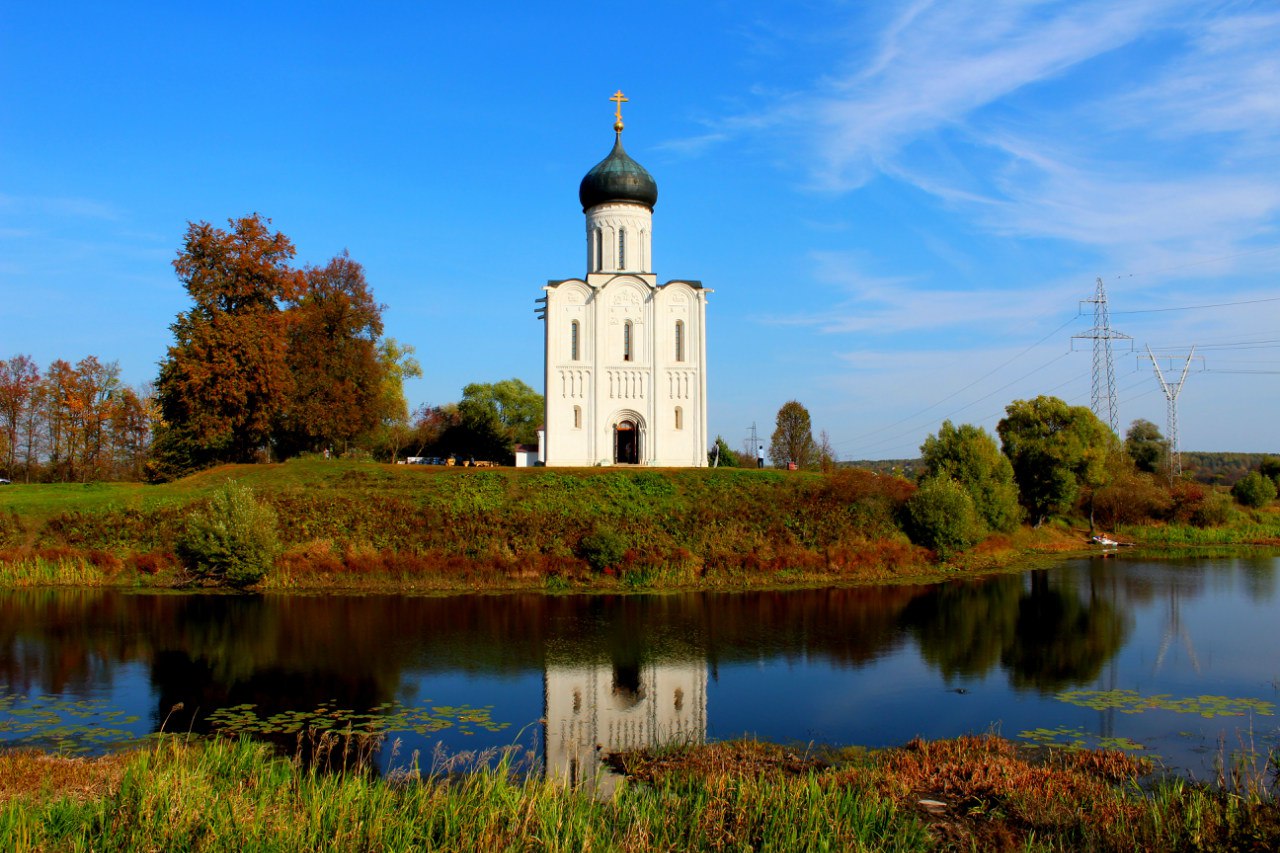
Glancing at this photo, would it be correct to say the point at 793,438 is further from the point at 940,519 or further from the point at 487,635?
the point at 487,635

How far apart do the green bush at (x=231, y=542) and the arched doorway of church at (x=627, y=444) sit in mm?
13810

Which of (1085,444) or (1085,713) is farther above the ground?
(1085,444)

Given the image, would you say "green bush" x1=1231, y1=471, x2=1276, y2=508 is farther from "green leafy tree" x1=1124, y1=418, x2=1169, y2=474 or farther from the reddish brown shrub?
the reddish brown shrub

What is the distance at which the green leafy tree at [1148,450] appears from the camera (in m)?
57.8

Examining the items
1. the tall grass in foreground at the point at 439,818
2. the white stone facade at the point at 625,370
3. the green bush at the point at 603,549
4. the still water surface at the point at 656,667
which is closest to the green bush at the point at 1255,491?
the still water surface at the point at 656,667

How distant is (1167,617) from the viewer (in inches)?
898

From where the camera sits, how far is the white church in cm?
3484

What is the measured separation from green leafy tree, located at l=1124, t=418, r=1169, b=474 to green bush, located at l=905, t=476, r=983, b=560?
3175cm

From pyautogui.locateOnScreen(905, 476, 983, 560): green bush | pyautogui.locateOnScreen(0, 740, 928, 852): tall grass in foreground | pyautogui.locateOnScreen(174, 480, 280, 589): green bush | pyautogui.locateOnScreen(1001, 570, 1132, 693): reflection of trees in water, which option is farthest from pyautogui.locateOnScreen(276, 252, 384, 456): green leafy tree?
pyautogui.locateOnScreen(0, 740, 928, 852): tall grass in foreground

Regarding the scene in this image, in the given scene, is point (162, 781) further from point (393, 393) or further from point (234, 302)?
point (393, 393)

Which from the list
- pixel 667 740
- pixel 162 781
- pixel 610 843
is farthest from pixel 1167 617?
pixel 162 781

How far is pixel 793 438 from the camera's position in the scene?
5512 cm

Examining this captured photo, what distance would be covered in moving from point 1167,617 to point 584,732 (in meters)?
16.6

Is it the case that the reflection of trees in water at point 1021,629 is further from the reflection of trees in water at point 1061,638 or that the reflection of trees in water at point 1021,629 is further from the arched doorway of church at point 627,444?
the arched doorway of church at point 627,444
